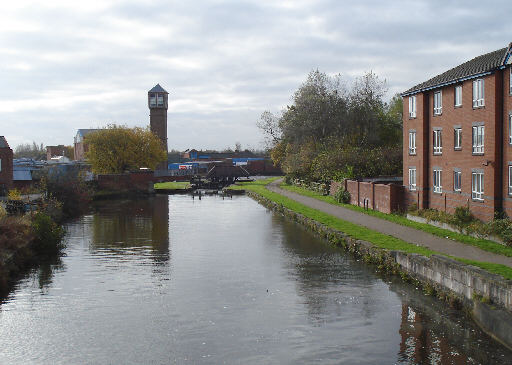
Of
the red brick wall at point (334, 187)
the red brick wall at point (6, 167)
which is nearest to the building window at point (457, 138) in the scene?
the red brick wall at point (334, 187)

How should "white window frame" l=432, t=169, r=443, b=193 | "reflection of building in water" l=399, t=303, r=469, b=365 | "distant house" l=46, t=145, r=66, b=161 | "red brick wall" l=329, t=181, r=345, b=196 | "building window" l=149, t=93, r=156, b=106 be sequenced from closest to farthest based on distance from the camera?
"reflection of building in water" l=399, t=303, r=469, b=365 → "white window frame" l=432, t=169, r=443, b=193 → "red brick wall" l=329, t=181, r=345, b=196 → "building window" l=149, t=93, r=156, b=106 → "distant house" l=46, t=145, r=66, b=161

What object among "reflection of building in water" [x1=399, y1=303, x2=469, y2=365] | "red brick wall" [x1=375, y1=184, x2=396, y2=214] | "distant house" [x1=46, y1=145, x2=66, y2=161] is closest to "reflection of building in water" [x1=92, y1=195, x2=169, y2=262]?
"reflection of building in water" [x1=399, y1=303, x2=469, y2=365]

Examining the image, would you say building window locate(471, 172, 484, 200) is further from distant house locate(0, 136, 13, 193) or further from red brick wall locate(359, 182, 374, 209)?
distant house locate(0, 136, 13, 193)

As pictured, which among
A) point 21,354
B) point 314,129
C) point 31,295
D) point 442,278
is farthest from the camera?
point 314,129

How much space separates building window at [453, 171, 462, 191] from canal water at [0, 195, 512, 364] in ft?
23.6

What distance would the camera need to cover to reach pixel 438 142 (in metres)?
29.5

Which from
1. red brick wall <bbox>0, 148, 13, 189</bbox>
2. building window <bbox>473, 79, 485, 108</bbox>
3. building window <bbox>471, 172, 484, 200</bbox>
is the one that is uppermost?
building window <bbox>473, 79, 485, 108</bbox>

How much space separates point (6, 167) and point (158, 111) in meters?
49.7

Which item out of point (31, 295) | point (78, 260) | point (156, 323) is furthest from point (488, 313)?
point (78, 260)

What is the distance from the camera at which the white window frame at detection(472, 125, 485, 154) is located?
24859 millimetres

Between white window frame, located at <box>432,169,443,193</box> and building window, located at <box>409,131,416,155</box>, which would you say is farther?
building window, located at <box>409,131,416,155</box>

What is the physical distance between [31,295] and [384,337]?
11034 millimetres

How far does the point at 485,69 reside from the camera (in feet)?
78.8

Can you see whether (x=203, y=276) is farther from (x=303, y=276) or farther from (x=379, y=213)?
(x=379, y=213)
